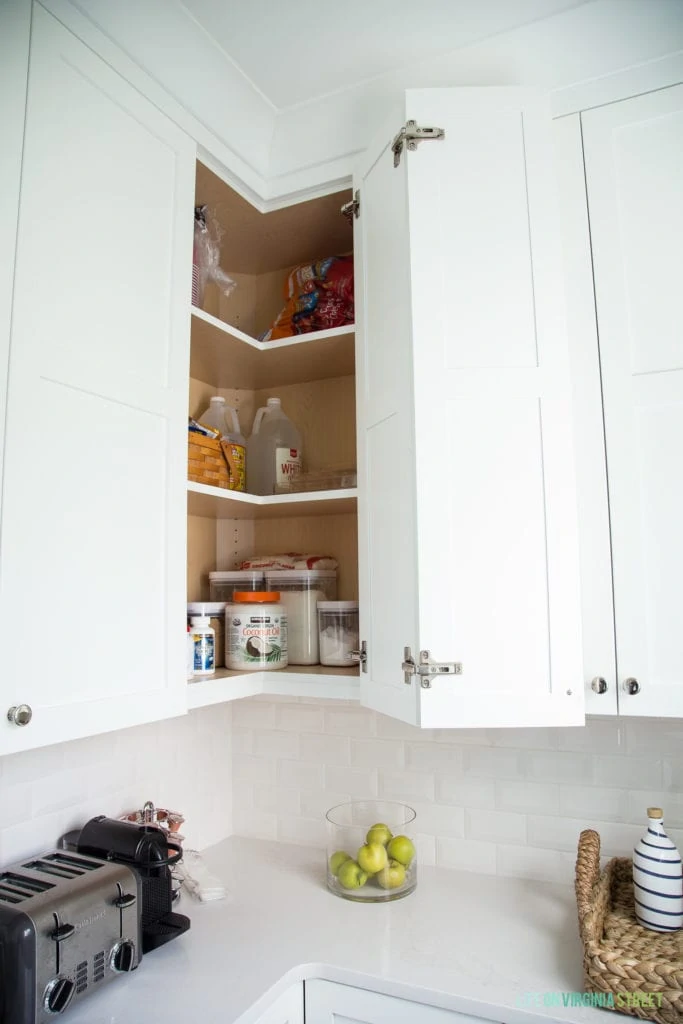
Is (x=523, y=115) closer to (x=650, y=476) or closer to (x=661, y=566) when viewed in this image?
(x=650, y=476)

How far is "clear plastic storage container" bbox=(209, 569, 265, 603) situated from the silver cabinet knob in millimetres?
784

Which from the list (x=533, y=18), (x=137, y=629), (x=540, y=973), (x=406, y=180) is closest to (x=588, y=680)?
(x=540, y=973)

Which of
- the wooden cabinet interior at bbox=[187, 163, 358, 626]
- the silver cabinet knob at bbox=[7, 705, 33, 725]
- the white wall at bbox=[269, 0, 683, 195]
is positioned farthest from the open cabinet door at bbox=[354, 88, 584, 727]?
the silver cabinet knob at bbox=[7, 705, 33, 725]

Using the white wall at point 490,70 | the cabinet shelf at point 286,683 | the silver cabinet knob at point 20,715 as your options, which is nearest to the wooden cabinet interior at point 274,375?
the white wall at point 490,70

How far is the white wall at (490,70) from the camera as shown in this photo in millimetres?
1363

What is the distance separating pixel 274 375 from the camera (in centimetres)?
197

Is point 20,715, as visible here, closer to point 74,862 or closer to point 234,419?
point 74,862

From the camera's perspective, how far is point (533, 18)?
1425 mm

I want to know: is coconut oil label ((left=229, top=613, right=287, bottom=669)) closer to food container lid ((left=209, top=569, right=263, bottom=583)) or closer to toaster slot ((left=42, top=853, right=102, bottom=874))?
food container lid ((left=209, top=569, right=263, bottom=583))

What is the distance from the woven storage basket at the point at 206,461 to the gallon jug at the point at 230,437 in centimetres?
3

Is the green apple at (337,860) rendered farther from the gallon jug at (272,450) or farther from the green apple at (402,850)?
the gallon jug at (272,450)

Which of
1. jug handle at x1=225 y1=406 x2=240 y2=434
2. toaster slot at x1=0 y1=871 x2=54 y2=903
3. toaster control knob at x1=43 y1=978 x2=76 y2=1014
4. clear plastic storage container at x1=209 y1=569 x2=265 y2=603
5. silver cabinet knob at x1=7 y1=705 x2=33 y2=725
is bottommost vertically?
toaster control knob at x1=43 y1=978 x2=76 y2=1014

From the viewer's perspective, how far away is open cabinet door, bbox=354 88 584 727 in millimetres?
1279

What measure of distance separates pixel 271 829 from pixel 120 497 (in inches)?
46.7
